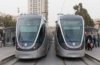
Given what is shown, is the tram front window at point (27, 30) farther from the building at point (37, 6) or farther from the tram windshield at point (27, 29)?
the building at point (37, 6)

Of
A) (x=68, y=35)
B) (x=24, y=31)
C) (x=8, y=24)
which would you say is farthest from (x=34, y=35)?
(x=8, y=24)

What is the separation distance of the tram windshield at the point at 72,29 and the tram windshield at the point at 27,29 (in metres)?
2.04

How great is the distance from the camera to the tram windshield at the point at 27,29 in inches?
514

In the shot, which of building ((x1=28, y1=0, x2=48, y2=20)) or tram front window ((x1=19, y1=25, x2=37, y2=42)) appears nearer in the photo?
tram front window ((x1=19, y1=25, x2=37, y2=42))

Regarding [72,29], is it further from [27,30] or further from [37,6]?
[37,6]

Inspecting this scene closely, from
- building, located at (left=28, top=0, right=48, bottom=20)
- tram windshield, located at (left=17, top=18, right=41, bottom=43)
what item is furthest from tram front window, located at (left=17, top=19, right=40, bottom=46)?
building, located at (left=28, top=0, right=48, bottom=20)

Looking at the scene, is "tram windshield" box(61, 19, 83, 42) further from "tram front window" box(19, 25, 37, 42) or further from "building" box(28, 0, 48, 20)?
"building" box(28, 0, 48, 20)

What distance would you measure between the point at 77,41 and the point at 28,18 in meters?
4.03

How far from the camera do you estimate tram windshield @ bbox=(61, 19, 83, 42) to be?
13602 mm

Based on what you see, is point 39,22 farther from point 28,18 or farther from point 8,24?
point 8,24

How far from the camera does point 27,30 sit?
13.4 metres

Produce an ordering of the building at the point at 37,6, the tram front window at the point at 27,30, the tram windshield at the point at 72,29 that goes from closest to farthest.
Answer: the tram front window at the point at 27,30 → the tram windshield at the point at 72,29 → the building at the point at 37,6

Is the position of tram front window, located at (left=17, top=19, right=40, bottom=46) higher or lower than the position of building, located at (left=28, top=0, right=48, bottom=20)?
lower

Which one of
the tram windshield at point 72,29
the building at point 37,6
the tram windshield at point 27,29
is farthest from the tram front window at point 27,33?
the building at point 37,6
